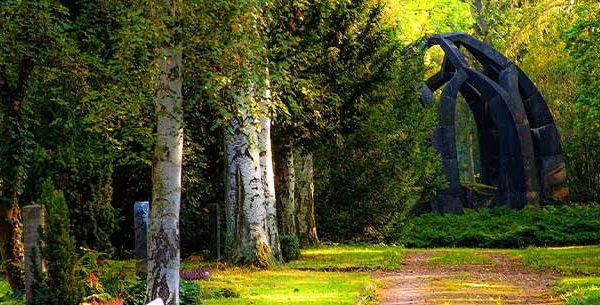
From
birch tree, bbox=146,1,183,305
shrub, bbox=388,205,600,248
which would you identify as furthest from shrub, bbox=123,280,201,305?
shrub, bbox=388,205,600,248

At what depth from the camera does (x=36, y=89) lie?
55.8 feet

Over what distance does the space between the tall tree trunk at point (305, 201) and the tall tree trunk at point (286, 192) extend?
1740mm

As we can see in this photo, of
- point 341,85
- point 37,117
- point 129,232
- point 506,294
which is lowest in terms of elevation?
point 506,294

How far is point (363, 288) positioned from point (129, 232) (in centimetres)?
1092

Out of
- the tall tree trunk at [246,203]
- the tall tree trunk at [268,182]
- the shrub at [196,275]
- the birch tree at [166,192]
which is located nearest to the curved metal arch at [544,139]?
the tall tree trunk at [268,182]

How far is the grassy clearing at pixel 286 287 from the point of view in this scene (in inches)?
642

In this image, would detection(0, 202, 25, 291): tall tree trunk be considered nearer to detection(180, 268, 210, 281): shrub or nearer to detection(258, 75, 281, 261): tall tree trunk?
detection(180, 268, 210, 281): shrub

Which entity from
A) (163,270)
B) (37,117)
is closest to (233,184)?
(37,117)

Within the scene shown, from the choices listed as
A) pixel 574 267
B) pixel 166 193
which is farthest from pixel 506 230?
pixel 166 193

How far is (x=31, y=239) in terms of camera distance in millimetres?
13164

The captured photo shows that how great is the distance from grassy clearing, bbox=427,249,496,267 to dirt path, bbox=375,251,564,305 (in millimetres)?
143

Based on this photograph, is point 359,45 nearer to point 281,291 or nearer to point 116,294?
point 281,291

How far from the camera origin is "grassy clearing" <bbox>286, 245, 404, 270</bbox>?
2362 centimetres

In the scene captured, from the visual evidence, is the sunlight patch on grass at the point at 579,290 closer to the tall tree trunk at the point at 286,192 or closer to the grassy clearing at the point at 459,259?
the grassy clearing at the point at 459,259
